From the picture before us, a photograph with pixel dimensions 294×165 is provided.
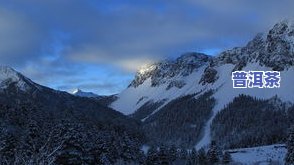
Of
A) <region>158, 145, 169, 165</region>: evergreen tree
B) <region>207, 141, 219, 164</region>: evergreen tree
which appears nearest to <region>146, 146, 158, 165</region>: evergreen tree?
<region>158, 145, 169, 165</region>: evergreen tree

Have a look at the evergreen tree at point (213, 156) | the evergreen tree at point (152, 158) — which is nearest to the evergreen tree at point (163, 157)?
the evergreen tree at point (152, 158)

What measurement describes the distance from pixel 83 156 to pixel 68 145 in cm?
326

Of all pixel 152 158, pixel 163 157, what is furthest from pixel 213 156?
pixel 152 158

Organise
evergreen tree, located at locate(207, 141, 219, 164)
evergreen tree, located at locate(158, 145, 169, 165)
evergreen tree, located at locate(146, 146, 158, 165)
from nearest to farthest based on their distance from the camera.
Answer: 1. evergreen tree, located at locate(146, 146, 158, 165)
2. evergreen tree, located at locate(158, 145, 169, 165)
3. evergreen tree, located at locate(207, 141, 219, 164)

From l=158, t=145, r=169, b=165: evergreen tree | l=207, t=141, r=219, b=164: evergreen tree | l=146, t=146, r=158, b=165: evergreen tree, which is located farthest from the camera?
l=207, t=141, r=219, b=164: evergreen tree

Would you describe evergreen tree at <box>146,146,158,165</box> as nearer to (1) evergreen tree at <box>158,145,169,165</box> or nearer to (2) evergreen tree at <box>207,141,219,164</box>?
(1) evergreen tree at <box>158,145,169,165</box>

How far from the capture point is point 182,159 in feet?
582

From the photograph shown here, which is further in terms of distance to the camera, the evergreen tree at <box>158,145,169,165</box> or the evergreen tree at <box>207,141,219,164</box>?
the evergreen tree at <box>207,141,219,164</box>

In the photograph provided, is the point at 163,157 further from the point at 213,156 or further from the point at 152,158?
the point at 213,156

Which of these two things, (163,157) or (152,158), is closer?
(152,158)

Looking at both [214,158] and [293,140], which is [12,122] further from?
[293,140]

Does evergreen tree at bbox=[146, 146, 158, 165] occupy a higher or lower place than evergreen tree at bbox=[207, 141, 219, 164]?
lower

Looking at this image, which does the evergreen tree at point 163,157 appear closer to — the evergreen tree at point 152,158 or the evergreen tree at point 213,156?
the evergreen tree at point 152,158

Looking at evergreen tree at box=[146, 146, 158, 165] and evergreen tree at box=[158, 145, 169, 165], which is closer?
evergreen tree at box=[146, 146, 158, 165]
